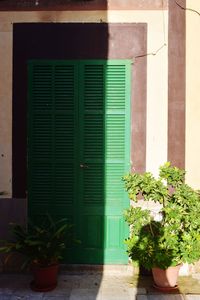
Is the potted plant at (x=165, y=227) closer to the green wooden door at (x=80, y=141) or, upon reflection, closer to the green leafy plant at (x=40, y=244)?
the green wooden door at (x=80, y=141)

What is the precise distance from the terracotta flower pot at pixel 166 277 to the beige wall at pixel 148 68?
1.22m

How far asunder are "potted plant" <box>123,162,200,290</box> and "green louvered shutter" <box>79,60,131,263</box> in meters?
0.45

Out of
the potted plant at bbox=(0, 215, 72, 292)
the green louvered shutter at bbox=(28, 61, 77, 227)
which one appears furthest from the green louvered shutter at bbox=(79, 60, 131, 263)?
the potted plant at bbox=(0, 215, 72, 292)

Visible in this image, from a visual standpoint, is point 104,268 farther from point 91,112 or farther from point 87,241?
point 91,112

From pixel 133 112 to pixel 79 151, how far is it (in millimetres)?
838

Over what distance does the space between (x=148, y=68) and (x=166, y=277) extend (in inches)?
99.5

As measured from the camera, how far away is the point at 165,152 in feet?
17.9

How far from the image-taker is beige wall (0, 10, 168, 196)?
5.41m

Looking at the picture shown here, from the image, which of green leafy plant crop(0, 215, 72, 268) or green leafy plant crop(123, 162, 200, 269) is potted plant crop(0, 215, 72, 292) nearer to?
green leafy plant crop(0, 215, 72, 268)

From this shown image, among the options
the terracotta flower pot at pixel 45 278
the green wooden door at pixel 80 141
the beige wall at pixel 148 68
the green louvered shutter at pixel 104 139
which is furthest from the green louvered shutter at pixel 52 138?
the terracotta flower pot at pixel 45 278

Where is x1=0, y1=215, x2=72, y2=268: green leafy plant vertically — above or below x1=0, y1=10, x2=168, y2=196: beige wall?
below

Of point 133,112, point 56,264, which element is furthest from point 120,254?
point 133,112

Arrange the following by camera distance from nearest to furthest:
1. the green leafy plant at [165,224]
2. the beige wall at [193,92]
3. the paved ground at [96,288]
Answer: the green leafy plant at [165,224] → the paved ground at [96,288] → the beige wall at [193,92]

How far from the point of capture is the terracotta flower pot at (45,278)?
4996mm
